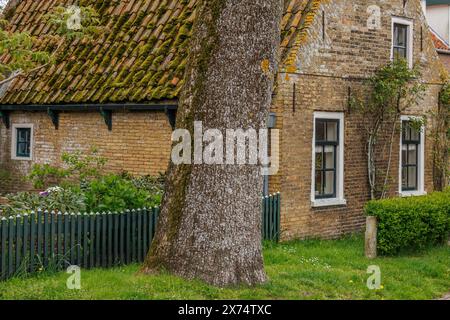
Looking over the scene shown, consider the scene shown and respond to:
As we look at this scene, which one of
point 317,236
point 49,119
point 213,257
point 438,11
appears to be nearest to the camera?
point 213,257

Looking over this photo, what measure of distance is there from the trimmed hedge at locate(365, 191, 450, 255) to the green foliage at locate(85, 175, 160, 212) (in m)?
3.98

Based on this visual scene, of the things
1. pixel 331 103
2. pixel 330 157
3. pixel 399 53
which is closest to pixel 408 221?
pixel 330 157

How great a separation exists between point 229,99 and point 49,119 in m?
9.74

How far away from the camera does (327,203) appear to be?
53.8ft

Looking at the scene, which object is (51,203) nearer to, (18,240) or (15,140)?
(18,240)

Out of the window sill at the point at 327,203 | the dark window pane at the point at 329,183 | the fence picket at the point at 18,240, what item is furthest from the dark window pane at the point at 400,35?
the fence picket at the point at 18,240

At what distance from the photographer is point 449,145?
1936 centimetres

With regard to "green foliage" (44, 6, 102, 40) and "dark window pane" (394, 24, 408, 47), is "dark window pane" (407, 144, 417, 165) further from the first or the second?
"green foliage" (44, 6, 102, 40)

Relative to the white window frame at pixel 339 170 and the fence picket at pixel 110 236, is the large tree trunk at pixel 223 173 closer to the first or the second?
the fence picket at pixel 110 236

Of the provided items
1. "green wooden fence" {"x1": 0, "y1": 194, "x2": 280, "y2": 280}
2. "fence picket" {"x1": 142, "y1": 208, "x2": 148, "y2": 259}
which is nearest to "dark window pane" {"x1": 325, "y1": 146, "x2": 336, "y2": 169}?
"green wooden fence" {"x1": 0, "y1": 194, "x2": 280, "y2": 280}

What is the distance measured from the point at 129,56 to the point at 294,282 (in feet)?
27.7

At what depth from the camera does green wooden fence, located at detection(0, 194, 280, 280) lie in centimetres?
1098
